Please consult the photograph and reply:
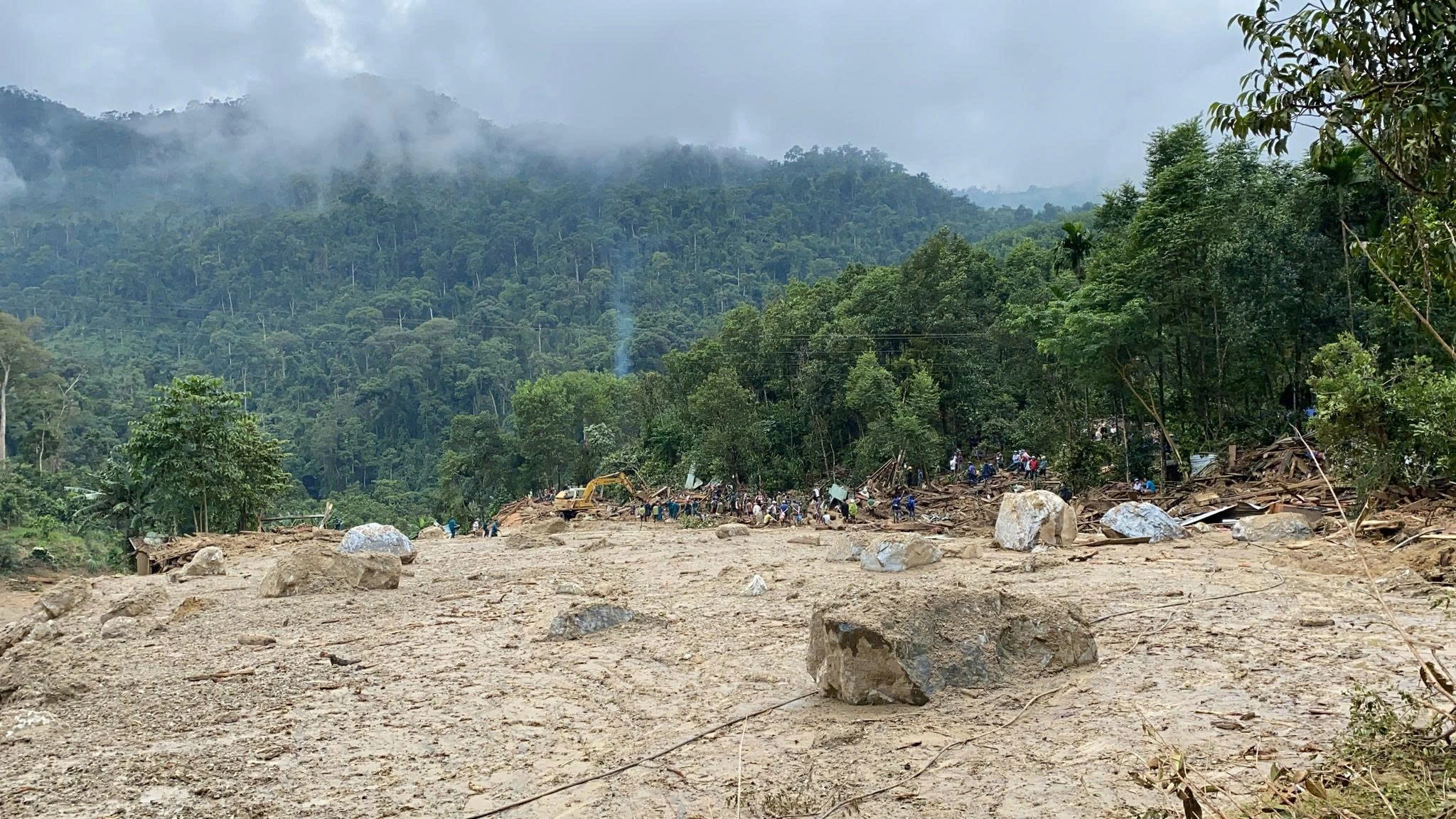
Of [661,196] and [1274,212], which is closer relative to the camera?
[1274,212]

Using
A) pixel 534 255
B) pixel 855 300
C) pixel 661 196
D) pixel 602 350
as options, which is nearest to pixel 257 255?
pixel 534 255

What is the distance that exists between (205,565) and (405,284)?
132156mm

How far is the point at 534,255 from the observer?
481ft

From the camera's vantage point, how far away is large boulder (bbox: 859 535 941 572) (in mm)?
13289

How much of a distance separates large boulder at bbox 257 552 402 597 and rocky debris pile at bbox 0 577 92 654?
2.48 meters

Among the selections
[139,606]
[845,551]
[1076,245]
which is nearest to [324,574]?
[139,606]

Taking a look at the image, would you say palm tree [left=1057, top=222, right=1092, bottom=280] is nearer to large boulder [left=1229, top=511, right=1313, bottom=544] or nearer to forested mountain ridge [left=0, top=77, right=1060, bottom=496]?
large boulder [left=1229, top=511, right=1313, bottom=544]

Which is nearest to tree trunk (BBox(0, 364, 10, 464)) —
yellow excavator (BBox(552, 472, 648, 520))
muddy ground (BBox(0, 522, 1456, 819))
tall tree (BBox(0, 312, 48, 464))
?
tall tree (BBox(0, 312, 48, 464))

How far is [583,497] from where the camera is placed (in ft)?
133

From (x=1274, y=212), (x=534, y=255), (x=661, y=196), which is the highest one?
(x=661, y=196)

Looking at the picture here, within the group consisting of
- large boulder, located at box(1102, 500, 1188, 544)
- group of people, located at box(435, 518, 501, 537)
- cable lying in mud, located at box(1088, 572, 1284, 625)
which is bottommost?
group of people, located at box(435, 518, 501, 537)

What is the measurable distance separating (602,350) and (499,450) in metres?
46.6

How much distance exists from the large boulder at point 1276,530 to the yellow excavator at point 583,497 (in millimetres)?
25928

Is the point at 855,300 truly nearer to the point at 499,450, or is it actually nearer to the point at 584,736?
the point at 499,450
